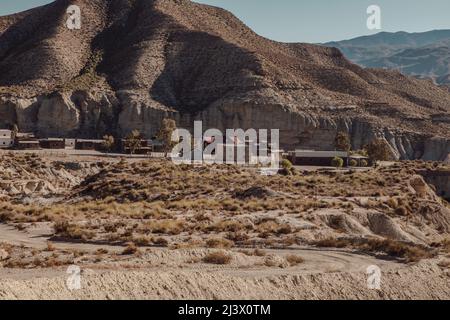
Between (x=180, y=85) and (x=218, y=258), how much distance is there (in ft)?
305

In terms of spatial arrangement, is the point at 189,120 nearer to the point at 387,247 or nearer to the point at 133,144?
the point at 133,144

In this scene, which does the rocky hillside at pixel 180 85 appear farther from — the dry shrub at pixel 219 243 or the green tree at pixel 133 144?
the dry shrub at pixel 219 243

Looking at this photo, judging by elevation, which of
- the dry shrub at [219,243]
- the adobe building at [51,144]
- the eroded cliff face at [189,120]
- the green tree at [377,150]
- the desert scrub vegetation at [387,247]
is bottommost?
the desert scrub vegetation at [387,247]

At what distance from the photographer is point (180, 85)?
112500 mm

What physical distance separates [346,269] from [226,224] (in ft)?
29.8

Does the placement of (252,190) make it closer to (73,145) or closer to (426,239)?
(426,239)

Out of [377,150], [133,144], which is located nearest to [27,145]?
[133,144]

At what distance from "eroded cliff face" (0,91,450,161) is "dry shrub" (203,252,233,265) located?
7674 cm

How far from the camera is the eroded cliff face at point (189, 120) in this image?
96.1 m

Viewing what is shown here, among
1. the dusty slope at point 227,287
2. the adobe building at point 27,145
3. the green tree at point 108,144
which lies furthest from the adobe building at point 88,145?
the dusty slope at point 227,287

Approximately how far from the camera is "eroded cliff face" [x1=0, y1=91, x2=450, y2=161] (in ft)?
315

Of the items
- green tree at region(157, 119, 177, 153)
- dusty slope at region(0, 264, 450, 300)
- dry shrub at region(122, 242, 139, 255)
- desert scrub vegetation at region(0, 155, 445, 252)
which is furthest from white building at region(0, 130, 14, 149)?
dusty slope at region(0, 264, 450, 300)

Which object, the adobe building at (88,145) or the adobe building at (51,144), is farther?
the adobe building at (88,145)

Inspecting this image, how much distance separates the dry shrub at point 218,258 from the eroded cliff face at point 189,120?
252 ft
